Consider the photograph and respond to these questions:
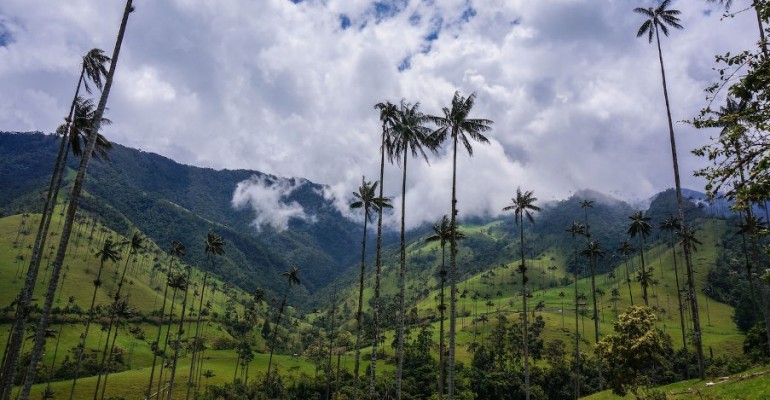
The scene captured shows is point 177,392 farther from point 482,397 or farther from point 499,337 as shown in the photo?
point 499,337

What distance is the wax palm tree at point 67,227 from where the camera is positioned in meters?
23.3

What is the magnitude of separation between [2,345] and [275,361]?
9676cm

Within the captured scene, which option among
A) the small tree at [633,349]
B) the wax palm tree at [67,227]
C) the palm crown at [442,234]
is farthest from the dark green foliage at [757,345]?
the wax palm tree at [67,227]

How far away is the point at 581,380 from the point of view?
12500 cm

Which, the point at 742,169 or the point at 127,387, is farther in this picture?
the point at 127,387

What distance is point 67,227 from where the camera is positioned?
84.0ft

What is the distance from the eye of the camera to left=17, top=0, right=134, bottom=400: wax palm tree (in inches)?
918

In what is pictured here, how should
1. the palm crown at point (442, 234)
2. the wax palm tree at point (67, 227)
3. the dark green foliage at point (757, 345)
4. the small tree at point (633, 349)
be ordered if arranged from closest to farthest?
1. the wax palm tree at point (67, 227)
2. the small tree at point (633, 349)
3. the palm crown at point (442, 234)
4. the dark green foliage at point (757, 345)

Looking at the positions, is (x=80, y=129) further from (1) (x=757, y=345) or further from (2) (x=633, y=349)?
(1) (x=757, y=345)

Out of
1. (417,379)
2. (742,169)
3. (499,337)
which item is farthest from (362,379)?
(742,169)

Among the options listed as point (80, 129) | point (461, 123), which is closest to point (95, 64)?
point (80, 129)

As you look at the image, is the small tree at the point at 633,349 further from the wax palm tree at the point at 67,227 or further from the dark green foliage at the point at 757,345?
the dark green foliage at the point at 757,345

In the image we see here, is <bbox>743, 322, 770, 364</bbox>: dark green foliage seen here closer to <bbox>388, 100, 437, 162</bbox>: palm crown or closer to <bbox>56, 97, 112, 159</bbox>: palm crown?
<bbox>388, 100, 437, 162</bbox>: palm crown

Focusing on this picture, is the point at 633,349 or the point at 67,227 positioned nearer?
the point at 67,227
